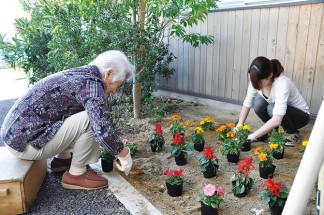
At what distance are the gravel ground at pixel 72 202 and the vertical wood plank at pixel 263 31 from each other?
299cm

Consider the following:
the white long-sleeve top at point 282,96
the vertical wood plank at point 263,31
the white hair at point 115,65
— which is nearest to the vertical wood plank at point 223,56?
the vertical wood plank at point 263,31

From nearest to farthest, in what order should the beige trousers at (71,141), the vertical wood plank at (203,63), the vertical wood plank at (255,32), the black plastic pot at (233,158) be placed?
the beige trousers at (71,141)
the black plastic pot at (233,158)
the vertical wood plank at (255,32)
the vertical wood plank at (203,63)

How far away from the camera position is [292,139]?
3094 mm

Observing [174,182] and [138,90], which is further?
[138,90]

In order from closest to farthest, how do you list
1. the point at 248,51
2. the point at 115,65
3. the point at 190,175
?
the point at 115,65
the point at 190,175
the point at 248,51

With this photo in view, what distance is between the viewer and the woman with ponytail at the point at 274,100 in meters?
2.70

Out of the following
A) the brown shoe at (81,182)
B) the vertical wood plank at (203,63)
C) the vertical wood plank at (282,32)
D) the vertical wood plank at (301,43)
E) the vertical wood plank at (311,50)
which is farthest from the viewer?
the vertical wood plank at (203,63)

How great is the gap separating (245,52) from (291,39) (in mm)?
717

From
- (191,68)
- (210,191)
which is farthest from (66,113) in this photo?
(191,68)

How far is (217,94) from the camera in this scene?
483cm

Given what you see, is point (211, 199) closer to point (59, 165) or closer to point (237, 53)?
point (59, 165)

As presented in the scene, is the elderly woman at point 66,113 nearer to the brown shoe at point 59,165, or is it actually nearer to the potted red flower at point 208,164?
the brown shoe at point 59,165

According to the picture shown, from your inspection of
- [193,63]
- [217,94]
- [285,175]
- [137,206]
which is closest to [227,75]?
[217,94]

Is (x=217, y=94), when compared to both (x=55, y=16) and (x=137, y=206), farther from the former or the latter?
(x=137, y=206)
